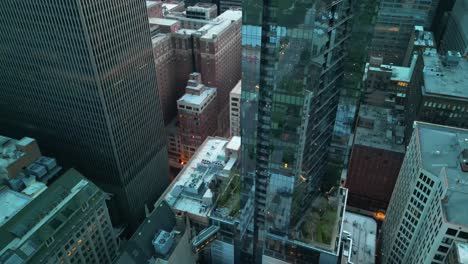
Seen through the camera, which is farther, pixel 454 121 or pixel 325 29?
pixel 454 121

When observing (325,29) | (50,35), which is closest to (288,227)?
(325,29)

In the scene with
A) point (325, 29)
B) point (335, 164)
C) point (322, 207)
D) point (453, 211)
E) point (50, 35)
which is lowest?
point (322, 207)

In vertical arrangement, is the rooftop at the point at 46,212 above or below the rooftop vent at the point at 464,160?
below

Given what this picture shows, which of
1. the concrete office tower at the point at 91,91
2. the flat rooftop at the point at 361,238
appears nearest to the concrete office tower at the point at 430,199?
the flat rooftop at the point at 361,238

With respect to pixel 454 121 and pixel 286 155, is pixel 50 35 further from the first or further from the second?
pixel 454 121

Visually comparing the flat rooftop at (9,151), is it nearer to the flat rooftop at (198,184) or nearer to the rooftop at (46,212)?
the rooftop at (46,212)

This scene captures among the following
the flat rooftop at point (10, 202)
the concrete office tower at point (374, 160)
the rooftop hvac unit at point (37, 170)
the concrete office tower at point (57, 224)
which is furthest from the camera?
the concrete office tower at point (374, 160)

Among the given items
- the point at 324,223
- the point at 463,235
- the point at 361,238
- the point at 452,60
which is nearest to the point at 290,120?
the point at 324,223

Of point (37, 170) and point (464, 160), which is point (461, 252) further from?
point (37, 170)
